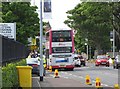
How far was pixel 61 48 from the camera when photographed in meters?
42.4

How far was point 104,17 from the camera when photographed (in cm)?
5322

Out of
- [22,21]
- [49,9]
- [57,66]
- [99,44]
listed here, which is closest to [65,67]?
[57,66]

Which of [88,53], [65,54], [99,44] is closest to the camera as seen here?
[65,54]

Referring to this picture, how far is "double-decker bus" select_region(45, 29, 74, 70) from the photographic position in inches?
1670

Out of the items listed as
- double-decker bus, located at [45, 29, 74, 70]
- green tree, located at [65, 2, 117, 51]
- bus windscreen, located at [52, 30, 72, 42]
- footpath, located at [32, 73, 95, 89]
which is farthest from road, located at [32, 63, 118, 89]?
green tree, located at [65, 2, 117, 51]

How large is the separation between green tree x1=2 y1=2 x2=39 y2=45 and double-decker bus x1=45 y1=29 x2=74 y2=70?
10.7 feet

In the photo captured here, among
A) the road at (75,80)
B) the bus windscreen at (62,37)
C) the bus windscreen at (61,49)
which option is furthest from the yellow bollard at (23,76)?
the bus windscreen at (62,37)

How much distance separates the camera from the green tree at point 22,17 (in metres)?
43.3

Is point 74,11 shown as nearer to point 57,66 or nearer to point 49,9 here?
point 57,66

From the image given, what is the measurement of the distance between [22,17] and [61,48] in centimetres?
617

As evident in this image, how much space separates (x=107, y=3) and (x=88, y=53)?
184 ft

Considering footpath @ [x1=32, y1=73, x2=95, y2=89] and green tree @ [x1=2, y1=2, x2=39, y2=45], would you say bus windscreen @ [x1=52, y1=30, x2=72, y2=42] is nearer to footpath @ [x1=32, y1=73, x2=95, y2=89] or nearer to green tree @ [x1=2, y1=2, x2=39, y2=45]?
green tree @ [x1=2, y1=2, x2=39, y2=45]

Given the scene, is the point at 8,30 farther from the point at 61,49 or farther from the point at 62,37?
the point at 62,37

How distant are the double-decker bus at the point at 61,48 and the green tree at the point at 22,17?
10.7 ft
